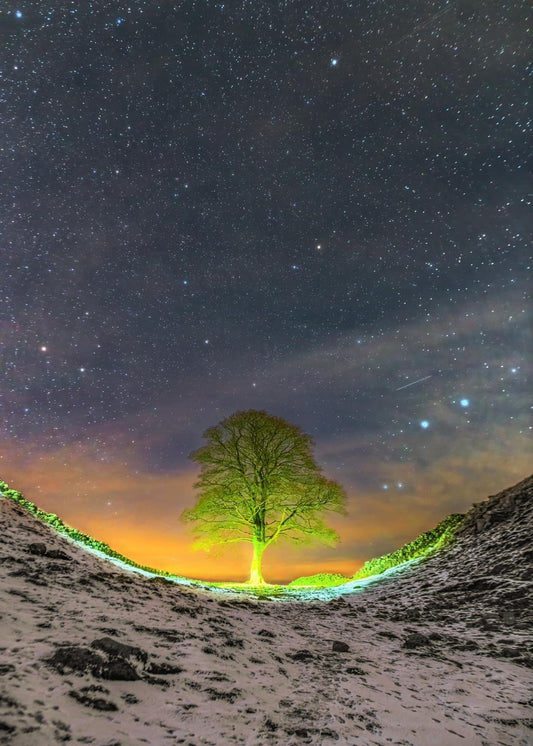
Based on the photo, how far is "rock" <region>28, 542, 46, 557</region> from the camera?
656 centimetres

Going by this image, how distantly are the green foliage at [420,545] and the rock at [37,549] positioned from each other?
13.1 metres

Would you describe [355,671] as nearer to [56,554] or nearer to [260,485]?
[56,554]

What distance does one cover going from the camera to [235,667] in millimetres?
4031

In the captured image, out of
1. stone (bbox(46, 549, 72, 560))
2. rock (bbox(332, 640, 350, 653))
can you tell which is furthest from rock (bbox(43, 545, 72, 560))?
rock (bbox(332, 640, 350, 653))

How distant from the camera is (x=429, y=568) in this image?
11.9 meters

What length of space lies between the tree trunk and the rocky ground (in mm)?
13458

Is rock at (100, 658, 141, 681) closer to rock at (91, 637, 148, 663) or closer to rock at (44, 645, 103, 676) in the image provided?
rock at (44, 645, 103, 676)

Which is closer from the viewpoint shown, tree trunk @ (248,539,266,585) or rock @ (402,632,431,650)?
rock @ (402,632,431,650)

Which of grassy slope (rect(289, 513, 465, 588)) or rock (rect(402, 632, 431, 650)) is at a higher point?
grassy slope (rect(289, 513, 465, 588))

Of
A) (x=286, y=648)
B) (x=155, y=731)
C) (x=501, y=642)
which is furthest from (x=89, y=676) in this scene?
(x=501, y=642)

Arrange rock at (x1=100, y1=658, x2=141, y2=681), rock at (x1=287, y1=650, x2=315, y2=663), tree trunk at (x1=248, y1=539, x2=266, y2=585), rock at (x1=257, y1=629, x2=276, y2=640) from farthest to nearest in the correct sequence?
tree trunk at (x1=248, y1=539, x2=266, y2=585) < rock at (x1=257, y1=629, x2=276, y2=640) < rock at (x1=287, y1=650, x2=315, y2=663) < rock at (x1=100, y1=658, x2=141, y2=681)

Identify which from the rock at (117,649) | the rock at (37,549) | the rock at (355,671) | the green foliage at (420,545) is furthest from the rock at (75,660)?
the green foliage at (420,545)

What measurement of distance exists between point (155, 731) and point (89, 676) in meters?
0.70

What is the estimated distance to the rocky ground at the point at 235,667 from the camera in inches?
99.6
